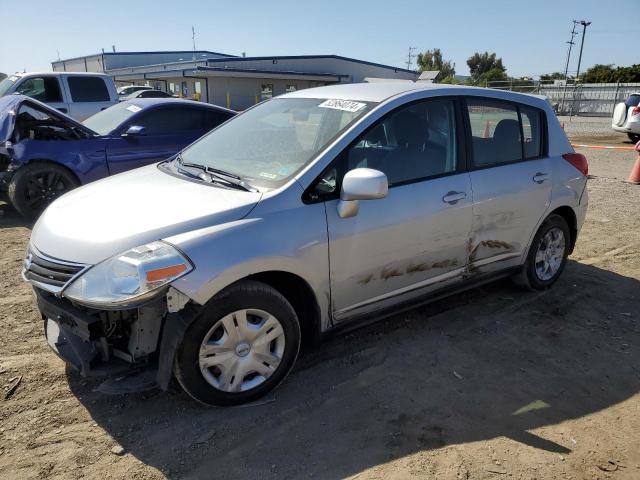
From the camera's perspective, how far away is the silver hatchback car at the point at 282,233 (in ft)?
8.69

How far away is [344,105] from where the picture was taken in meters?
3.55

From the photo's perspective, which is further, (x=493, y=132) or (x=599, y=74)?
(x=599, y=74)

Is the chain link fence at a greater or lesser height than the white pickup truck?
lesser

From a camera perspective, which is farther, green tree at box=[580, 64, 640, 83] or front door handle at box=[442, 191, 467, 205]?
green tree at box=[580, 64, 640, 83]

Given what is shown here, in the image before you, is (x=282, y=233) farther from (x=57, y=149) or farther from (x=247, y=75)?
(x=247, y=75)

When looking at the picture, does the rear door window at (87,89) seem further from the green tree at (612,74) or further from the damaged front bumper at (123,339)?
the green tree at (612,74)

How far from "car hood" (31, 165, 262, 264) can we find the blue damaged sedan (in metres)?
3.87

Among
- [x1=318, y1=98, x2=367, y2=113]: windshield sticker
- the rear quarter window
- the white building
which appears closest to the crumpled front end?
[x1=318, y1=98, x2=367, y2=113]: windshield sticker

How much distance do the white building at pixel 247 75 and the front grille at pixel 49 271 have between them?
33277 mm

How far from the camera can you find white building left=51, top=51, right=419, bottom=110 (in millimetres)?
36375

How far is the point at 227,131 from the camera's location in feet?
13.1

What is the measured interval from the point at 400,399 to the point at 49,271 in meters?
2.11

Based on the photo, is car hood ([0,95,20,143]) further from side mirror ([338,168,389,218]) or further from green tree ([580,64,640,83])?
green tree ([580,64,640,83])

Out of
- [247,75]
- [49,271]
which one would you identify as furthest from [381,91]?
[247,75]
